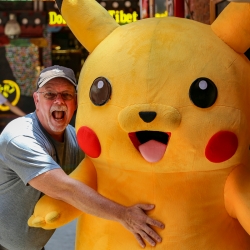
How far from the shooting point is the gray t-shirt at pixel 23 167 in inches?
76.6

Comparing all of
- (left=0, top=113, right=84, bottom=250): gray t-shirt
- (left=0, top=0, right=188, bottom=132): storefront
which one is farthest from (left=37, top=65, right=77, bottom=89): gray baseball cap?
(left=0, top=0, right=188, bottom=132): storefront

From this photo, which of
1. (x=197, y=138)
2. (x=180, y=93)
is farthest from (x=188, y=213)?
(x=180, y=93)

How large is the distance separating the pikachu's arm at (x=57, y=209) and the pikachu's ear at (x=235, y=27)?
0.77 m

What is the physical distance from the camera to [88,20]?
77.5 inches

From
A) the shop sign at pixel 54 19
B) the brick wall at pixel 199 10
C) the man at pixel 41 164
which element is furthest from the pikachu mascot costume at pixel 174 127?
the shop sign at pixel 54 19

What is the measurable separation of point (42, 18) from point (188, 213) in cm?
616

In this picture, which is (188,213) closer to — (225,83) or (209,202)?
(209,202)

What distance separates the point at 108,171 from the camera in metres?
1.89

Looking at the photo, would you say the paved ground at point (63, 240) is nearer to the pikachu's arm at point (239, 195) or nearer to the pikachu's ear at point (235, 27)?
the pikachu's arm at point (239, 195)

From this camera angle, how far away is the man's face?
7.06ft

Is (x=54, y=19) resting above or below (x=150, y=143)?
below

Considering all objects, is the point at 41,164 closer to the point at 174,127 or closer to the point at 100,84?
the point at 100,84

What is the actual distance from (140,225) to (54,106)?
73cm

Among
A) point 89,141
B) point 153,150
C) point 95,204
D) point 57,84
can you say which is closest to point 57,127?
point 57,84
